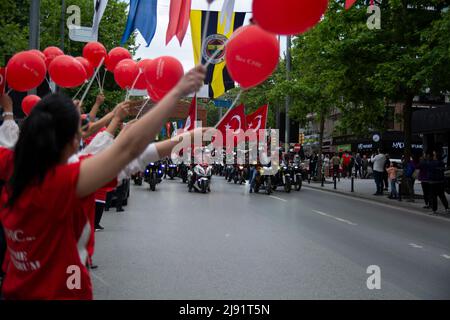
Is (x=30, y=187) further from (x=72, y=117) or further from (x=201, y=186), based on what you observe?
(x=201, y=186)

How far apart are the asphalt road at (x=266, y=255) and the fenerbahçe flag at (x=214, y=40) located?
2728mm

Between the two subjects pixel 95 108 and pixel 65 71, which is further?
pixel 65 71

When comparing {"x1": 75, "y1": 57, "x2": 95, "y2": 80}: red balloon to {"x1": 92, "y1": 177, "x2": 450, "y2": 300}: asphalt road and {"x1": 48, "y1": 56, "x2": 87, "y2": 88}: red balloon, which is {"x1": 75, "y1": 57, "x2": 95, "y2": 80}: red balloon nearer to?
{"x1": 48, "y1": 56, "x2": 87, "y2": 88}: red balloon

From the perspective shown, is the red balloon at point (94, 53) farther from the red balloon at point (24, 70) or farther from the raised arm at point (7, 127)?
the raised arm at point (7, 127)

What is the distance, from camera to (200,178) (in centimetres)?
2131

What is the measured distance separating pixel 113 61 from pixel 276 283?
3.87m

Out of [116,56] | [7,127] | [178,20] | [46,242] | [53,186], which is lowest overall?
[46,242]

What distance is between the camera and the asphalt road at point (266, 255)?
5.86 metres

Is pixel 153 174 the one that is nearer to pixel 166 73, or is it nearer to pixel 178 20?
pixel 178 20

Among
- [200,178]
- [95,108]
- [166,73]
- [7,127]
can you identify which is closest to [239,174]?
[200,178]

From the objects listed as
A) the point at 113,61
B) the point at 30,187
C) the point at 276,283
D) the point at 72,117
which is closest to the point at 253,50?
the point at 72,117

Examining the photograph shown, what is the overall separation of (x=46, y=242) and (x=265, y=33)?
163 centimetres

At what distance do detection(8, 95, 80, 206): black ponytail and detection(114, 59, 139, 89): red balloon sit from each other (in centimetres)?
411

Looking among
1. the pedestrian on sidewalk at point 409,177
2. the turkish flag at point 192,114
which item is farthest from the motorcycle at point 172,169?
the turkish flag at point 192,114
